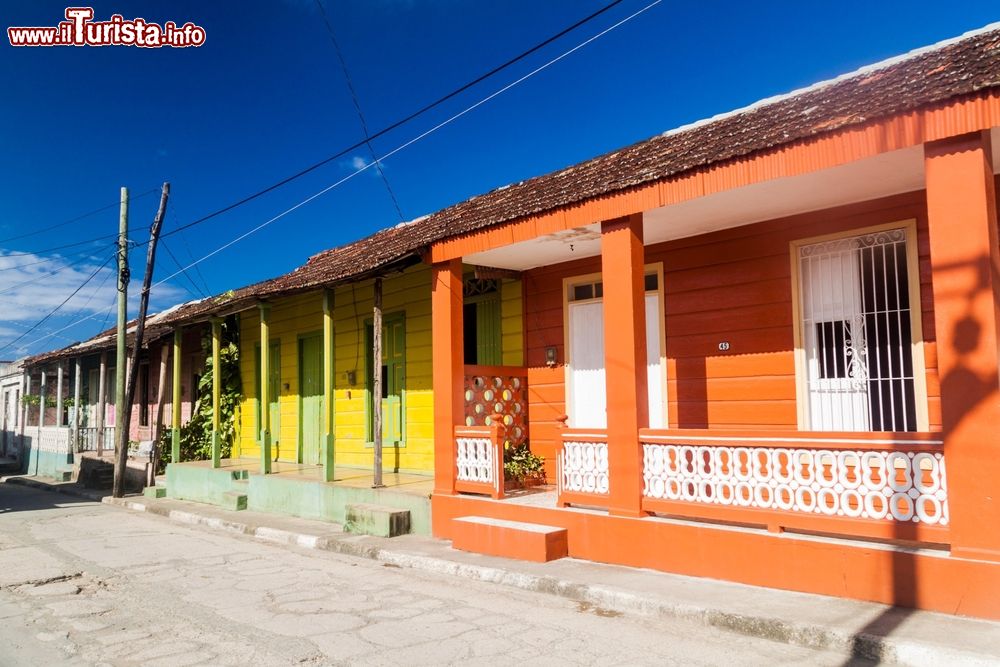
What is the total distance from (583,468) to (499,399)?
8.54 feet

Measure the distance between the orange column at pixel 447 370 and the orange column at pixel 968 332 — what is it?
17.3ft

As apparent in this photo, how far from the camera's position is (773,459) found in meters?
5.98

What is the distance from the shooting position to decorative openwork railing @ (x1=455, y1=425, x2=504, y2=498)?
8398 millimetres

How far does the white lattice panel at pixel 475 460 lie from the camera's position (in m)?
8.54

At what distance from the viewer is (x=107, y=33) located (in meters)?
12.8

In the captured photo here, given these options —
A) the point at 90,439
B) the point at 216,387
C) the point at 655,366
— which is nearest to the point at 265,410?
the point at 216,387

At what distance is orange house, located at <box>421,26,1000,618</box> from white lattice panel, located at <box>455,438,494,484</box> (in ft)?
0.09

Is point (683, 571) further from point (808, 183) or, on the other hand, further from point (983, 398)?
point (808, 183)

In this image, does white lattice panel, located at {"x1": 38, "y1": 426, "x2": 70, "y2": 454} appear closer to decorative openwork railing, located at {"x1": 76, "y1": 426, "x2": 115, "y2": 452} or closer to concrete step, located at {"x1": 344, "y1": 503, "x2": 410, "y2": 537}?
decorative openwork railing, located at {"x1": 76, "y1": 426, "x2": 115, "y2": 452}

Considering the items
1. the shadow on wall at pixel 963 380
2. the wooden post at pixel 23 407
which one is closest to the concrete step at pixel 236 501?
the shadow on wall at pixel 963 380

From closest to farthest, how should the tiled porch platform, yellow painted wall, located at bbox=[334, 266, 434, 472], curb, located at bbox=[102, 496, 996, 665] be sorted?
1. curb, located at bbox=[102, 496, 996, 665]
2. the tiled porch platform
3. yellow painted wall, located at bbox=[334, 266, 434, 472]

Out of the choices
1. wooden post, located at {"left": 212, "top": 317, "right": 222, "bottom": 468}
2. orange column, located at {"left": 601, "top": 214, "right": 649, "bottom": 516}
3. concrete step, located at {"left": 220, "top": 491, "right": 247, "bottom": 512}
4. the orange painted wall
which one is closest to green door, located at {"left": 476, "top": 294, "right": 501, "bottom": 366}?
the orange painted wall

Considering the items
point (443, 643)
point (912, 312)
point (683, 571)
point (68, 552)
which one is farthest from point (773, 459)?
point (68, 552)

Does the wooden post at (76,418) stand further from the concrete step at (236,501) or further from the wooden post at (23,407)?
the concrete step at (236,501)
